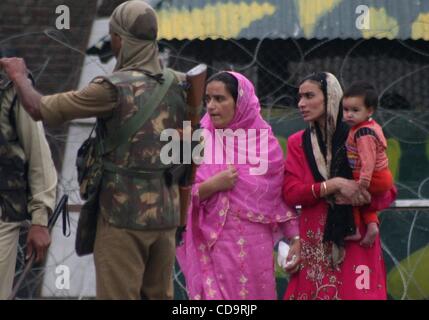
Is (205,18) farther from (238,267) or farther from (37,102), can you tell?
(37,102)

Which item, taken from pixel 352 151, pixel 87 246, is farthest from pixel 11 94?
pixel 352 151

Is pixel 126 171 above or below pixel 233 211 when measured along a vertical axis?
below

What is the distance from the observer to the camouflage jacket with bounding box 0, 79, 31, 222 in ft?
18.9

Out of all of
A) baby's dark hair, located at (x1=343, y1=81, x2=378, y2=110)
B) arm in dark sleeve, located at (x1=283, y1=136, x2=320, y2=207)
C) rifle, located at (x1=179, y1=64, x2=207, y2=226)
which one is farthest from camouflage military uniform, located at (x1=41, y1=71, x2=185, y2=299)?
baby's dark hair, located at (x1=343, y1=81, x2=378, y2=110)

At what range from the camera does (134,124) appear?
5.34 meters

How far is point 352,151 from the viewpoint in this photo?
6750mm

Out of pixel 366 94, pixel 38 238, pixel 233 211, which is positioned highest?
pixel 366 94

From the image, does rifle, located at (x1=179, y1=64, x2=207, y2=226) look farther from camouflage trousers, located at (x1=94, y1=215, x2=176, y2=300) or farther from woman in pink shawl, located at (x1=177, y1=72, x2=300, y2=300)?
woman in pink shawl, located at (x1=177, y1=72, x2=300, y2=300)

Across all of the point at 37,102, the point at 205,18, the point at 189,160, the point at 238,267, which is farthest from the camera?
the point at 205,18

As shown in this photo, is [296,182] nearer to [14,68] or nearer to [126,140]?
[126,140]

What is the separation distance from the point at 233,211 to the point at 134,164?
145 cm

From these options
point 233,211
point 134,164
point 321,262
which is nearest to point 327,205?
point 321,262

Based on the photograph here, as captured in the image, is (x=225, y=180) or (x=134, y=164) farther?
(x=225, y=180)

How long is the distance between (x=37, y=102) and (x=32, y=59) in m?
3.30
